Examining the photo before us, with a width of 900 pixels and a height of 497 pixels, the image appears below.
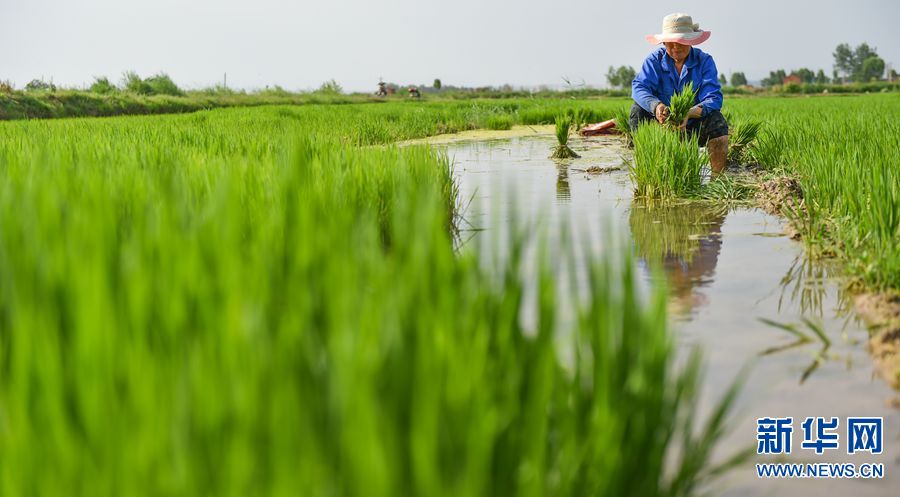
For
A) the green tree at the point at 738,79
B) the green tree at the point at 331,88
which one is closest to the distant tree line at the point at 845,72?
the green tree at the point at 738,79

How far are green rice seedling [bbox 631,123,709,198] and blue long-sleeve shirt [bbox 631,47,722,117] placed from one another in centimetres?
77

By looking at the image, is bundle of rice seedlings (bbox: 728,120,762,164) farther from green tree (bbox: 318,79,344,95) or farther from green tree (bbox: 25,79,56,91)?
green tree (bbox: 318,79,344,95)

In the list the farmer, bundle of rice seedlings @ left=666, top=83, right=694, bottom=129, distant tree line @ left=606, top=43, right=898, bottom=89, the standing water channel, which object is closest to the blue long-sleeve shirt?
the farmer

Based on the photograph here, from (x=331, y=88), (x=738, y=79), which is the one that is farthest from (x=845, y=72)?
(x=331, y=88)

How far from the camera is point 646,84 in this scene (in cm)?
614

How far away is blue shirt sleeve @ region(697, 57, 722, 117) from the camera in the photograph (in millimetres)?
5938

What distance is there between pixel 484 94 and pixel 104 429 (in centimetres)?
3864

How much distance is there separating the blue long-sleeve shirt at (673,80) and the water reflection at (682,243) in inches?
44.7

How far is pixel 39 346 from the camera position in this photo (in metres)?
1.00

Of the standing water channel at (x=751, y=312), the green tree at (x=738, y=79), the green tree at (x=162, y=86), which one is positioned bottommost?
the standing water channel at (x=751, y=312)

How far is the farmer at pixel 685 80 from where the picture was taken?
5871mm

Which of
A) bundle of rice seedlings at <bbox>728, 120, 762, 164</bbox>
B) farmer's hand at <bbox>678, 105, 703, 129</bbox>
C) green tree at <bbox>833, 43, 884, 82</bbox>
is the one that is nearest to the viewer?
farmer's hand at <bbox>678, 105, 703, 129</bbox>

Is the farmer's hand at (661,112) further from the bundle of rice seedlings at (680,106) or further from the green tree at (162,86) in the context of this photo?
the green tree at (162,86)

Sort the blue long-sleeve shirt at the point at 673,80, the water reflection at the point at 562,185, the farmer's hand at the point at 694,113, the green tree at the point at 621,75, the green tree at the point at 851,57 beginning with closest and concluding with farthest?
the water reflection at the point at 562,185 → the farmer's hand at the point at 694,113 → the blue long-sleeve shirt at the point at 673,80 → the green tree at the point at 621,75 → the green tree at the point at 851,57
